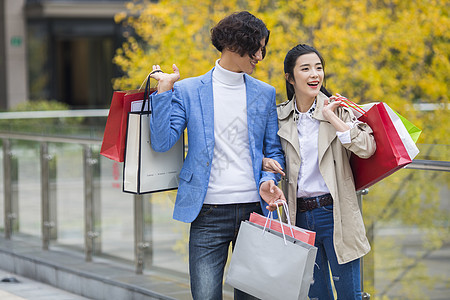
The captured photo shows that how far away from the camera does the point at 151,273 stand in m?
5.91

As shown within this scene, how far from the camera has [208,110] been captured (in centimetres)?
330

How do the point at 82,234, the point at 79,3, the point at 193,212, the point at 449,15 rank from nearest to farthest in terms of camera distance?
the point at 193,212 → the point at 82,234 → the point at 449,15 → the point at 79,3

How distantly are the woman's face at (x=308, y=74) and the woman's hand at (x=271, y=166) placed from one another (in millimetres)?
331

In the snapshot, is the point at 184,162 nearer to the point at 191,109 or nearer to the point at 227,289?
the point at 191,109

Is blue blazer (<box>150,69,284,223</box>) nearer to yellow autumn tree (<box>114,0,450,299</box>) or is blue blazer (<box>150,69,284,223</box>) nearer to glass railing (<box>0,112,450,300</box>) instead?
glass railing (<box>0,112,450,300</box>)

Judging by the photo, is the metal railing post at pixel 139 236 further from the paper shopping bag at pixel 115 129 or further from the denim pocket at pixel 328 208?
the denim pocket at pixel 328 208

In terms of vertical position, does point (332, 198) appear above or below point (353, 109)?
below

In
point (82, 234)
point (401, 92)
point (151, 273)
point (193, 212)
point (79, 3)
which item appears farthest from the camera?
point (79, 3)

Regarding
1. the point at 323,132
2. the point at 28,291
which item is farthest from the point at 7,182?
the point at 323,132

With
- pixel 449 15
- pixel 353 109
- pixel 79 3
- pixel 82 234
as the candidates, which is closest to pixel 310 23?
pixel 449 15

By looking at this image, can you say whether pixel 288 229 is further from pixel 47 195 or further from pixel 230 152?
pixel 47 195

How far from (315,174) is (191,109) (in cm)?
62

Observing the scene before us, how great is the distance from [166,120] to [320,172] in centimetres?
71

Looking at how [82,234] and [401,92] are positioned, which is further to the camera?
[401,92]
